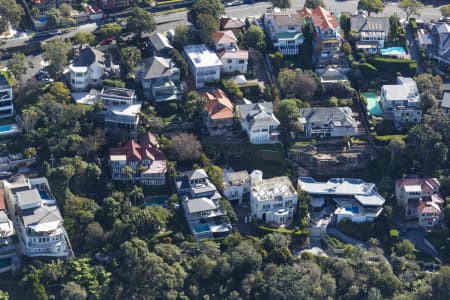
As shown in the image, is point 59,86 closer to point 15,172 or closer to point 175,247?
point 15,172

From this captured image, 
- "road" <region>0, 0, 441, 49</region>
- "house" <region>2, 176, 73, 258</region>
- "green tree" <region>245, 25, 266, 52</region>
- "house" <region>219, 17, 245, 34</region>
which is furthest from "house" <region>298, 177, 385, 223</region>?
"road" <region>0, 0, 441, 49</region>

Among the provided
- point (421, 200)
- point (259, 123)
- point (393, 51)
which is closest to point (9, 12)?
point (259, 123)

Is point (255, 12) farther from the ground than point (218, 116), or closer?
farther from the ground

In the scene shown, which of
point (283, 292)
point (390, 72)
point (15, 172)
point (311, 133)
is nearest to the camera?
point (283, 292)

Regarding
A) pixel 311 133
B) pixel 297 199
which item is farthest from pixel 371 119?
pixel 297 199

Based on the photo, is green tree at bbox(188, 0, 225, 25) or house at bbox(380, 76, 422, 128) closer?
house at bbox(380, 76, 422, 128)

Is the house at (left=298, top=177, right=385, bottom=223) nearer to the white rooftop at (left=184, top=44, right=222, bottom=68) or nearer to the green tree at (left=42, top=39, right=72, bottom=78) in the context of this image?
the white rooftop at (left=184, top=44, right=222, bottom=68)

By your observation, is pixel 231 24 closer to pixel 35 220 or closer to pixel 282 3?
pixel 282 3
